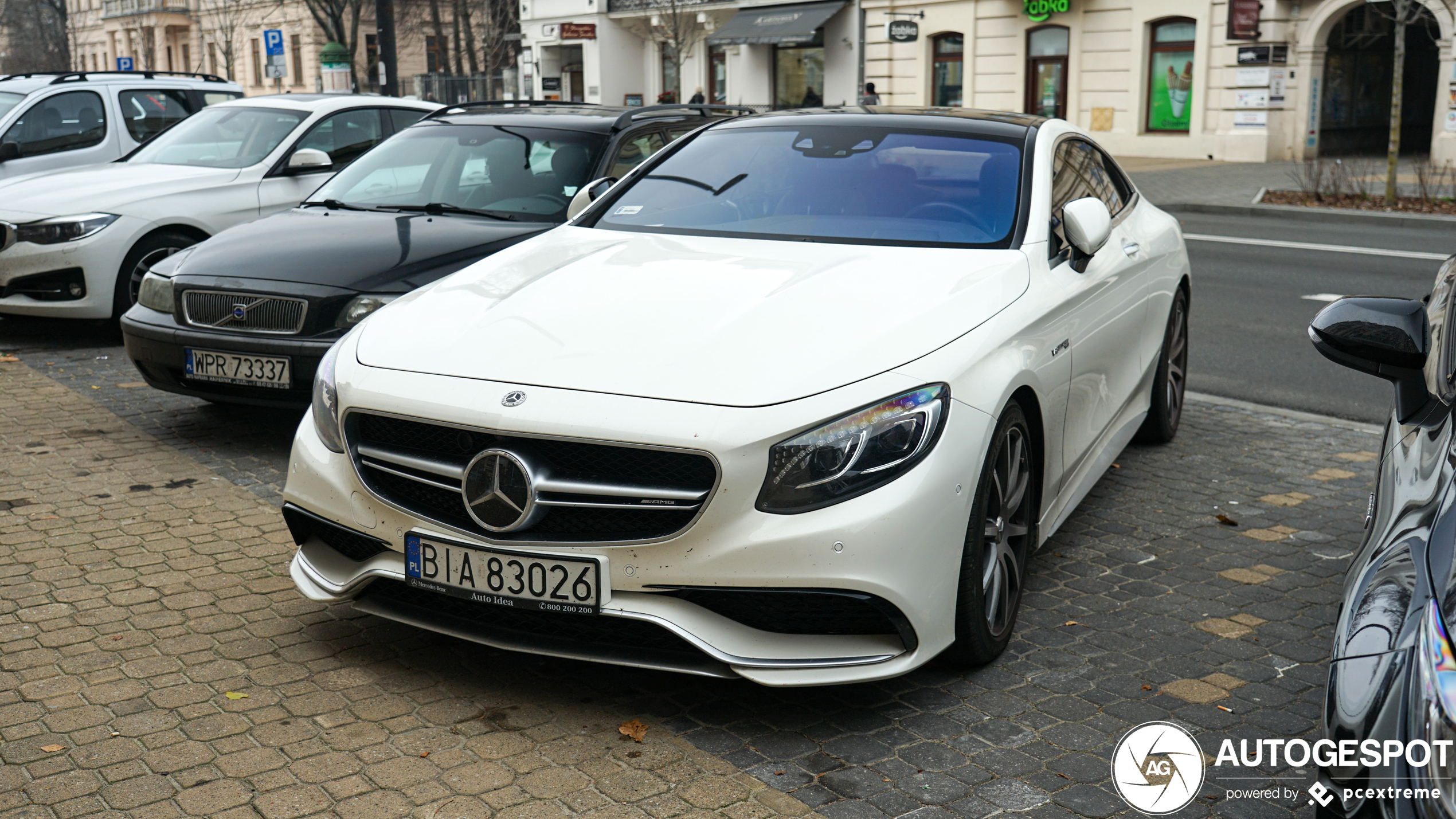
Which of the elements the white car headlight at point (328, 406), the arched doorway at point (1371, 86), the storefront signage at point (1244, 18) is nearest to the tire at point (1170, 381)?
the white car headlight at point (328, 406)

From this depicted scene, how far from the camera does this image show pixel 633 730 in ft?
11.1

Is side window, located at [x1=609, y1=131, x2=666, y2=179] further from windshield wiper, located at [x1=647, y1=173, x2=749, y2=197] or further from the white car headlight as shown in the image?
the white car headlight

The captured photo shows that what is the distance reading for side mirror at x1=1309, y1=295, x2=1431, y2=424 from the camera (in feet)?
9.61

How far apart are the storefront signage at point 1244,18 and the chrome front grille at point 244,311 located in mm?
25960

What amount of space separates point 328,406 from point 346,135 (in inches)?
250

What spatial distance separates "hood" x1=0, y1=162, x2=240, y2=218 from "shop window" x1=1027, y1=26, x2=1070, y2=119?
26083mm

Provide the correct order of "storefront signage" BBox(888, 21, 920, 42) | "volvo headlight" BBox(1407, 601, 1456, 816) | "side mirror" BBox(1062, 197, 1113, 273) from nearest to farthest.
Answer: "volvo headlight" BBox(1407, 601, 1456, 816)
"side mirror" BBox(1062, 197, 1113, 273)
"storefront signage" BBox(888, 21, 920, 42)

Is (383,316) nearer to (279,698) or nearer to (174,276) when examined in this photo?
(279,698)

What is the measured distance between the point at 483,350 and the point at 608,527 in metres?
0.64

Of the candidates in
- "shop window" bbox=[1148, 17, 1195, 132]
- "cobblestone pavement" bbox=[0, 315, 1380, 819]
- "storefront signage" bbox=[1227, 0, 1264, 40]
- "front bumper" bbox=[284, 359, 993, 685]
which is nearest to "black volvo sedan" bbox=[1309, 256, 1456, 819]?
"cobblestone pavement" bbox=[0, 315, 1380, 819]

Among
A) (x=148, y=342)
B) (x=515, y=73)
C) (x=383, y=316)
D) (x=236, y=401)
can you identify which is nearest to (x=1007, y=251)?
(x=383, y=316)

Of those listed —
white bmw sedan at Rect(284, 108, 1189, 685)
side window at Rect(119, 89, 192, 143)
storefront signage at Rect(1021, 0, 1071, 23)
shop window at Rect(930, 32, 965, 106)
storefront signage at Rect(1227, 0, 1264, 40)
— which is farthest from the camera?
shop window at Rect(930, 32, 965, 106)

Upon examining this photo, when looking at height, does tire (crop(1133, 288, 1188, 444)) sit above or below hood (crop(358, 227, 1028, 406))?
below

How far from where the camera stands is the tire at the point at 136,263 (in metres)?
8.51
